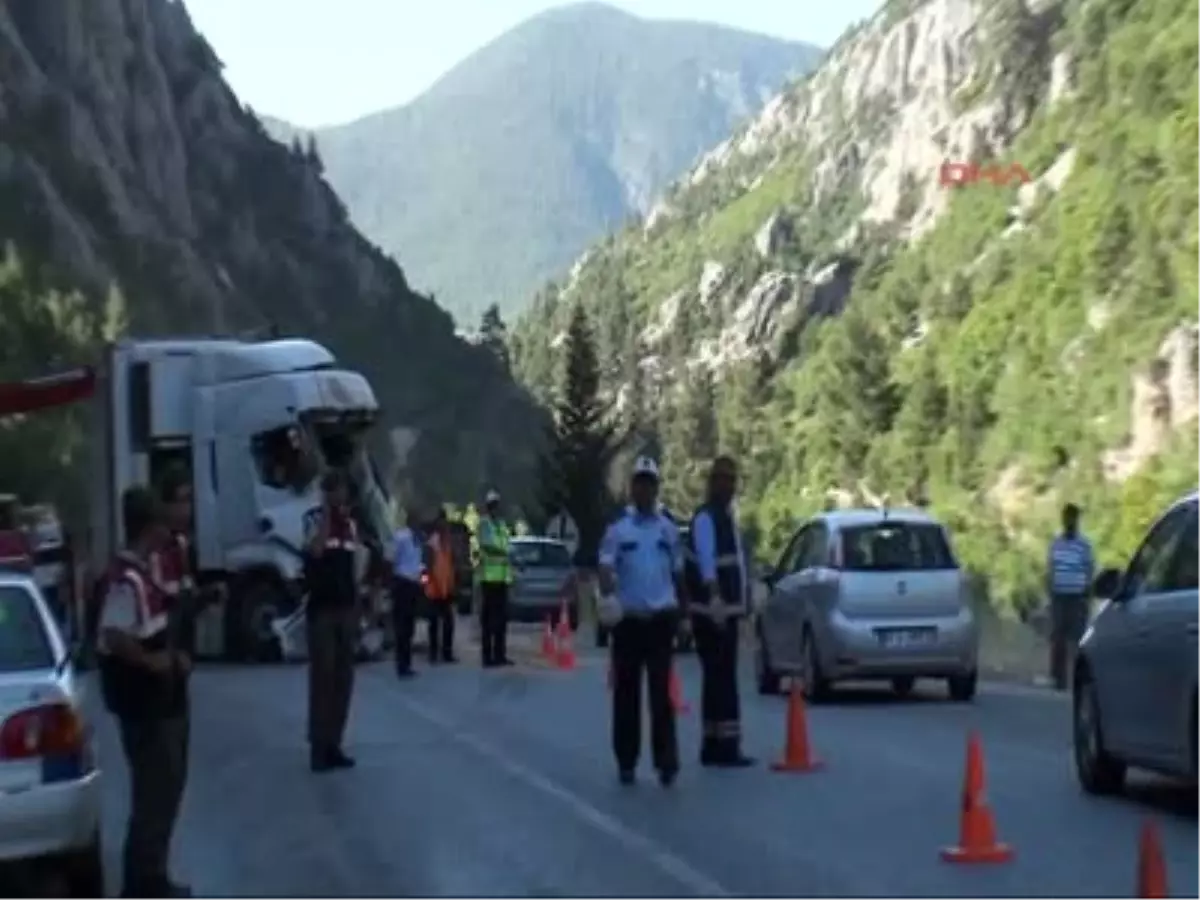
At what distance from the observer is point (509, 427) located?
452ft

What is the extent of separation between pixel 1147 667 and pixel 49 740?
6.55m

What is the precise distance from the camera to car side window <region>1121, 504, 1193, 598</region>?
15.8m

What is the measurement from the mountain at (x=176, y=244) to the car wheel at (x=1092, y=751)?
162 ft

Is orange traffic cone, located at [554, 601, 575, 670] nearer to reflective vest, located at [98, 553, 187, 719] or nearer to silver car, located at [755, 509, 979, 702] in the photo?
silver car, located at [755, 509, 979, 702]

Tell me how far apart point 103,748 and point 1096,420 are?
74.7 m

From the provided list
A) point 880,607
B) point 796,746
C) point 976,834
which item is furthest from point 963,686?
point 976,834

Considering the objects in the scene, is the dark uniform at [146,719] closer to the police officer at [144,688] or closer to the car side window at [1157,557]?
the police officer at [144,688]

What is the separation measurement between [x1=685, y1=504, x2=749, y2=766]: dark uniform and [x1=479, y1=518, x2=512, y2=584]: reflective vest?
14.5 meters

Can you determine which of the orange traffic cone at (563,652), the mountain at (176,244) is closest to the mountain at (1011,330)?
the mountain at (176,244)

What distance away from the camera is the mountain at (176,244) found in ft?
263

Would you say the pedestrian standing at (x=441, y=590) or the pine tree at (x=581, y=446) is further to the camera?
the pine tree at (x=581, y=446)

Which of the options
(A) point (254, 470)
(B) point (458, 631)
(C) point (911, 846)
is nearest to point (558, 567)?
(B) point (458, 631)

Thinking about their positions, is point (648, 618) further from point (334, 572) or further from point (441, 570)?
point (441, 570)

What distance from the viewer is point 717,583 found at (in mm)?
18234
